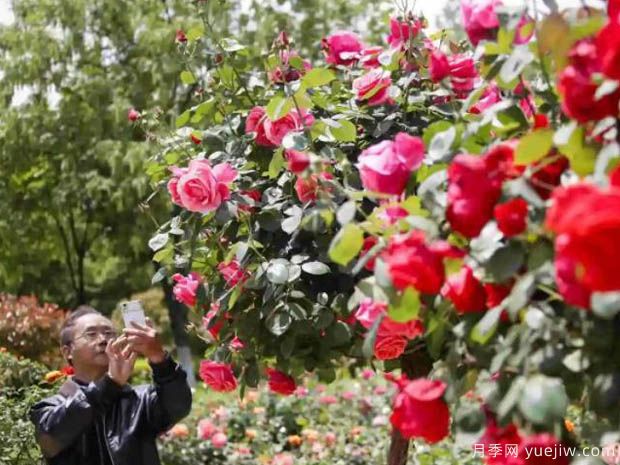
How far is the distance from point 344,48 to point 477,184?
1539 millimetres

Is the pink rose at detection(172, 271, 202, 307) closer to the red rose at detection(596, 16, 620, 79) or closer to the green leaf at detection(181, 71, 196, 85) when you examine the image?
the green leaf at detection(181, 71, 196, 85)

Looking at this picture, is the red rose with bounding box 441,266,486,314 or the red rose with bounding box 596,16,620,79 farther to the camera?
the red rose with bounding box 441,266,486,314

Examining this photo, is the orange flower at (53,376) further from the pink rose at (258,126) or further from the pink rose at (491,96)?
the pink rose at (491,96)

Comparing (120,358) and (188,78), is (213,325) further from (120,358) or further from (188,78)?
(188,78)

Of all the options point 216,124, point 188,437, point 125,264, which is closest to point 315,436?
point 188,437

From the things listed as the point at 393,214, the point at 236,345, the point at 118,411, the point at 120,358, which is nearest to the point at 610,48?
the point at 393,214

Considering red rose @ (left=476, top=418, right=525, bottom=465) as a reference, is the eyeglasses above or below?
below

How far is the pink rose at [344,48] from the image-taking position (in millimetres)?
2686

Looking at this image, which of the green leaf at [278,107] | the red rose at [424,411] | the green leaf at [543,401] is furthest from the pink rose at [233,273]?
the green leaf at [543,401]

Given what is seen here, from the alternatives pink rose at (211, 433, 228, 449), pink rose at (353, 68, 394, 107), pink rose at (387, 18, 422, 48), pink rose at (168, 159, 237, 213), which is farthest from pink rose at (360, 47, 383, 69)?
pink rose at (211, 433, 228, 449)

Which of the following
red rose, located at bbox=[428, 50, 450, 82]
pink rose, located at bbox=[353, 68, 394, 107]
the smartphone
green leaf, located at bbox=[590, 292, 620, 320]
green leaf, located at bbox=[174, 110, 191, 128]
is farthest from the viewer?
the smartphone

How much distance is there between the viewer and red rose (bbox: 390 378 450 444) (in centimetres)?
133

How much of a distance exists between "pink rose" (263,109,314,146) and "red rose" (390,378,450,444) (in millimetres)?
1026

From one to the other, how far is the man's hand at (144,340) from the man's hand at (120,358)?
6 cm
